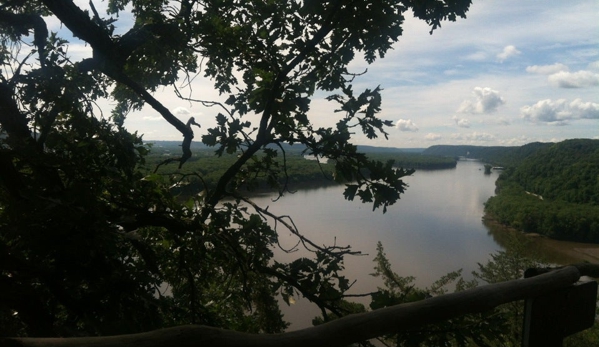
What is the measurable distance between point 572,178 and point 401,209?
2080 cm

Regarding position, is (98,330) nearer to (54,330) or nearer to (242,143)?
(54,330)

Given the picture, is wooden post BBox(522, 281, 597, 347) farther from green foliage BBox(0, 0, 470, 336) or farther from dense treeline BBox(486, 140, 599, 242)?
dense treeline BBox(486, 140, 599, 242)

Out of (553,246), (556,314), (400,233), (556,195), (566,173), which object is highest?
(556,314)

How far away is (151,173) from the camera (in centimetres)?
194

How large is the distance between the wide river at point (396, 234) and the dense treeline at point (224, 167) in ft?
4.59

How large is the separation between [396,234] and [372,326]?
675 inches

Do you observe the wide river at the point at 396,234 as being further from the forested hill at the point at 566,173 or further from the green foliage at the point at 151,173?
the forested hill at the point at 566,173

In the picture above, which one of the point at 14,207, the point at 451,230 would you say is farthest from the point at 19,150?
the point at 451,230

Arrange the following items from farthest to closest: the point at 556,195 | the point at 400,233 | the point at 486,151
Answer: the point at 486,151, the point at 556,195, the point at 400,233

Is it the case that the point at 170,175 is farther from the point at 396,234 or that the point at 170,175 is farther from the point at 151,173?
the point at 396,234

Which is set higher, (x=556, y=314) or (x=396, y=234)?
(x=556, y=314)

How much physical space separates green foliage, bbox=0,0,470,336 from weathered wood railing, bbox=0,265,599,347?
0.47 m

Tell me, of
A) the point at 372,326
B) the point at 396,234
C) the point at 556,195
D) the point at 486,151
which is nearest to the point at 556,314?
the point at 372,326

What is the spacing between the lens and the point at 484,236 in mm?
20188
